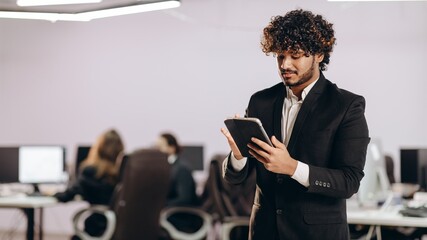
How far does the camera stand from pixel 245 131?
1.85 metres

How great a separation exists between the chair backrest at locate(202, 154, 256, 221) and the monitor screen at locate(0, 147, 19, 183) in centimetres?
205

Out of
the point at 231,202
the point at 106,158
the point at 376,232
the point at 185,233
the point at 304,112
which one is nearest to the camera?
the point at 304,112

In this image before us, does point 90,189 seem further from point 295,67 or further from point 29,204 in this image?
point 295,67

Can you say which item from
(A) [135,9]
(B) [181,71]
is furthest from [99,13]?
(B) [181,71]

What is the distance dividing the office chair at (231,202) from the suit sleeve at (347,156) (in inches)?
101

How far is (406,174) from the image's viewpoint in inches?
193

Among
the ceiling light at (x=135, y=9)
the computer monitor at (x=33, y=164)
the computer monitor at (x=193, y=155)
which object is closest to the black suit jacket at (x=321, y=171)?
the ceiling light at (x=135, y=9)

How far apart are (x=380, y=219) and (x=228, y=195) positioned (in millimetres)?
1383

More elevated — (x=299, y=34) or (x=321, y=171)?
(x=299, y=34)

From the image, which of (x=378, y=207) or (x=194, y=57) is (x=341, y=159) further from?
(x=194, y=57)

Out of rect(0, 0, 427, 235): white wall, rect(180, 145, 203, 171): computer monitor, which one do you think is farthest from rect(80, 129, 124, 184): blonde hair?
rect(0, 0, 427, 235): white wall

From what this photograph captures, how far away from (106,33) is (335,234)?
685 centimetres

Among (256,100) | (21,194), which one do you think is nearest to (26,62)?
(21,194)

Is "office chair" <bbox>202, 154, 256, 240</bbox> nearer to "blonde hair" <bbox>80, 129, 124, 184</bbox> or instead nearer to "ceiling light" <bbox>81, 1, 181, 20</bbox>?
"blonde hair" <bbox>80, 129, 124, 184</bbox>
